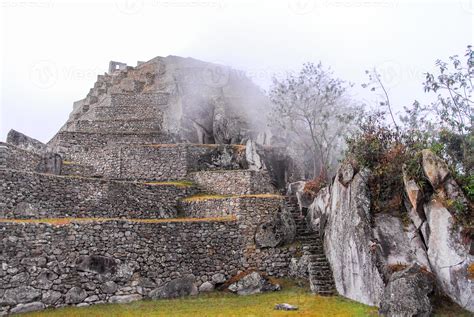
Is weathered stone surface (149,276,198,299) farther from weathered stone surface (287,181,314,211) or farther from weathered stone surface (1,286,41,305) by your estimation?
weathered stone surface (287,181,314,211)

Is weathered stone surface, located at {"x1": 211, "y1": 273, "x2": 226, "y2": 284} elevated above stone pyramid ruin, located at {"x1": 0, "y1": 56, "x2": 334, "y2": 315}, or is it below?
below

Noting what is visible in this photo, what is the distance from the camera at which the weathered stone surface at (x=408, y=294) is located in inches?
475

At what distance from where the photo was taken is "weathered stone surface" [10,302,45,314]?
13523mm

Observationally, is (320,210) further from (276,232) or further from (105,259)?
(105,259)

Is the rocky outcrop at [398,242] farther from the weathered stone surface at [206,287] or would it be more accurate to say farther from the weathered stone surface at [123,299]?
the weathered stone surface at [123,299]

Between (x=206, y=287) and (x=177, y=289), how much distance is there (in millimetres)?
1165

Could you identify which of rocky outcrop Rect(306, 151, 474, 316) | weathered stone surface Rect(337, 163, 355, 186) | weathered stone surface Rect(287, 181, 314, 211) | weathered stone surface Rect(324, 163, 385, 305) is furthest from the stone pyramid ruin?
weathered stone surface Rect(337, 163, 355, 186)

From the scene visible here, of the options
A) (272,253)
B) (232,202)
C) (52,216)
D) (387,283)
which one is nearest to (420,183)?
(387,283)

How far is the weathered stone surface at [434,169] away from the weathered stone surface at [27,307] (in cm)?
1238

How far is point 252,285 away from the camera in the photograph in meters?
16.3

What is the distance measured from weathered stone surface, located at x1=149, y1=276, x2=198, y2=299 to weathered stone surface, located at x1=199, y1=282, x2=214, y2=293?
0.25 m

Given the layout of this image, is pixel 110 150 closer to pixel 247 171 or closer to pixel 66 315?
pixel 247 171

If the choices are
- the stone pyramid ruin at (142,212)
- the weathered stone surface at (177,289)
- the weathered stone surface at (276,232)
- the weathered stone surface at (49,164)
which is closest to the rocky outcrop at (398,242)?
the stone pyramid ruin at (142,212)

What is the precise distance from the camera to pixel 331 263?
16484 mm
